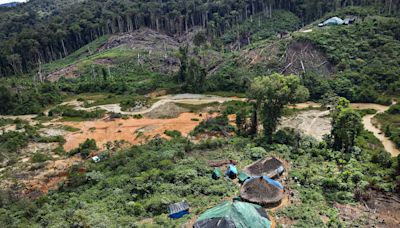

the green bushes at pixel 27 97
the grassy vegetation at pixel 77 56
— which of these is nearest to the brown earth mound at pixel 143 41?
the grassy vegetation at pixel 77 56

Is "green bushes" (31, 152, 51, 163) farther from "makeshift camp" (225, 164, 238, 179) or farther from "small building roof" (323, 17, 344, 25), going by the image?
"small building roof" (323, 17, 344, 25)

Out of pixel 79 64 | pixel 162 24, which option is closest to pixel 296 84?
pixel 79 64

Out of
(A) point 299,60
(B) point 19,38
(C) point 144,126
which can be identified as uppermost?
(B) point 19,38

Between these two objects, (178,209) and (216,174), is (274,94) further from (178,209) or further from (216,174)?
(178,209)

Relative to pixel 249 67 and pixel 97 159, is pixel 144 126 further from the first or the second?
pixel 249 67

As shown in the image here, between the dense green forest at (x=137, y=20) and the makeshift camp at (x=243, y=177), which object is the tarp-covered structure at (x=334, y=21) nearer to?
the dense green forest at (x=137, y=20)

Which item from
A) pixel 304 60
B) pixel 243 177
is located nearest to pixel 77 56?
pixel 304 60
